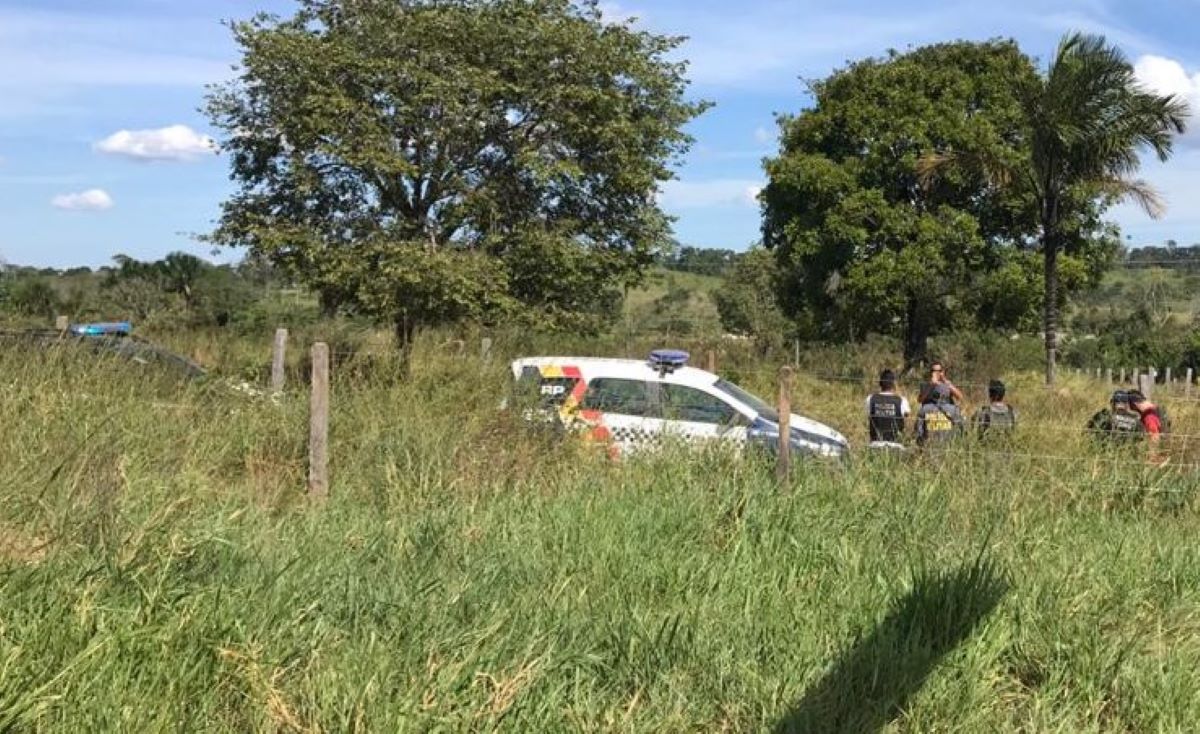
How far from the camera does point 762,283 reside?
5712 cm

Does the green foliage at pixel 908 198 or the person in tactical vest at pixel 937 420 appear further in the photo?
the green foliage at pixel 908 198

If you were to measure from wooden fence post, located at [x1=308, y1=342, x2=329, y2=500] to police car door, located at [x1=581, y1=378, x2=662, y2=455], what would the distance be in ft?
6.65

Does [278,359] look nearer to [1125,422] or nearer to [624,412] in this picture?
[624,412]

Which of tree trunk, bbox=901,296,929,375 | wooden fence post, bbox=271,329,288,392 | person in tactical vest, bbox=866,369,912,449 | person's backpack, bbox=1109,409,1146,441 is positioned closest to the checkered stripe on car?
person in tactical vest, bbox=866,369,912,449

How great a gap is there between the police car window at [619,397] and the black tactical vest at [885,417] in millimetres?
2295

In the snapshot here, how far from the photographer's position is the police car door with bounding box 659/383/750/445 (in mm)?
7559

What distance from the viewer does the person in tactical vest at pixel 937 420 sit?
7.55m

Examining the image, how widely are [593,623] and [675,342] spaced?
69.0ft

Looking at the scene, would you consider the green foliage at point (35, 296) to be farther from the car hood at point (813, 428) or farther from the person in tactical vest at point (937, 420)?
the person in tactical vest at point (937, 420)

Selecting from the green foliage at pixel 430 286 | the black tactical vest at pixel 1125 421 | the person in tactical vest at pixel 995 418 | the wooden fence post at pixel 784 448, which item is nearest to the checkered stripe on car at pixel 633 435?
the wooden fence post at pixel 784 448

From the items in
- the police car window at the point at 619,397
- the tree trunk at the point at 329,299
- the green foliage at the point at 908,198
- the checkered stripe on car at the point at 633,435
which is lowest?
the checkered stripe on car at the point at 633,435

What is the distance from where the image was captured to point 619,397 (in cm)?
953

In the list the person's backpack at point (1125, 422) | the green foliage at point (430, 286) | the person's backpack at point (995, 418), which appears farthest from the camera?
the green foliage at point (430, 286)

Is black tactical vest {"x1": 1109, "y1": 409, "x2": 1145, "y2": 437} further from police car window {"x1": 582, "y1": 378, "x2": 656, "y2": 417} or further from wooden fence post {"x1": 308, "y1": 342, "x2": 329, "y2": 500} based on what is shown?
wooden fence post {"x1": 308, "y1": 342, "x2": 329, "y2": 500}
